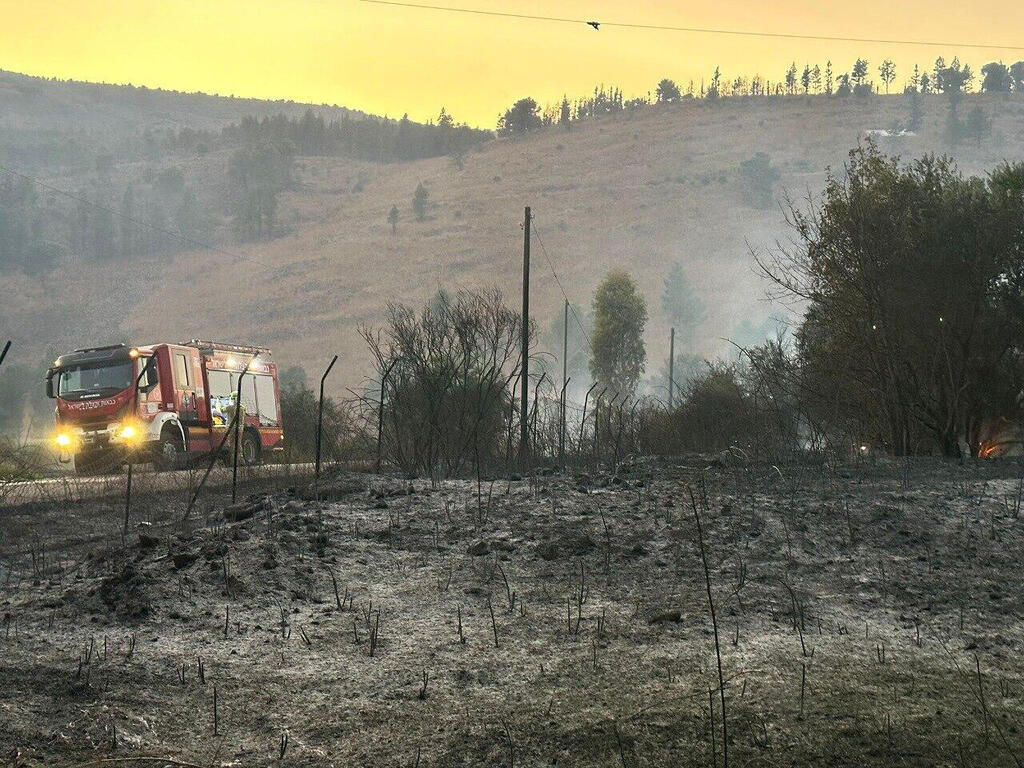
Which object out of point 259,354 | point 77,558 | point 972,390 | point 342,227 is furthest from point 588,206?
Answer: point 77,558

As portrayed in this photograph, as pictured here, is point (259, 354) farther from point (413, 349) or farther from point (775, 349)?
point (775, 349)

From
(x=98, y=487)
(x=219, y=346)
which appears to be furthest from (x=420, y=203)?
(x=98, y=487)

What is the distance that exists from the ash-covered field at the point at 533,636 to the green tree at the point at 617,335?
209 feet

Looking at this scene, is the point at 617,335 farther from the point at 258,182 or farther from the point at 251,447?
the point at 258,182

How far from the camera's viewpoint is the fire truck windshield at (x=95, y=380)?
81.5 feet

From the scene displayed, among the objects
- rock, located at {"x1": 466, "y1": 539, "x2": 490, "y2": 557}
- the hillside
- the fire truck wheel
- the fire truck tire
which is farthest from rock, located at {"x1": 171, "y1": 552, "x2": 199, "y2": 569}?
the hillside

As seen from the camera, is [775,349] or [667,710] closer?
[667,710]

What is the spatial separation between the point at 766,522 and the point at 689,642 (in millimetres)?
3194

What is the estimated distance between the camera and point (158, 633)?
21.6 ft

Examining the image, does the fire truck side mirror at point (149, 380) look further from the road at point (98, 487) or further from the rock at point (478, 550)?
the rock at point (478, 550)

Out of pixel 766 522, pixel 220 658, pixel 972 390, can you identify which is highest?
pixel 972 390

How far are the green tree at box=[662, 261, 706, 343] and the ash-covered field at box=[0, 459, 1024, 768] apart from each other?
120 m

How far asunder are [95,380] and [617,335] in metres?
52.1

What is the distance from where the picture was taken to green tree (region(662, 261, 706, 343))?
130 metres
